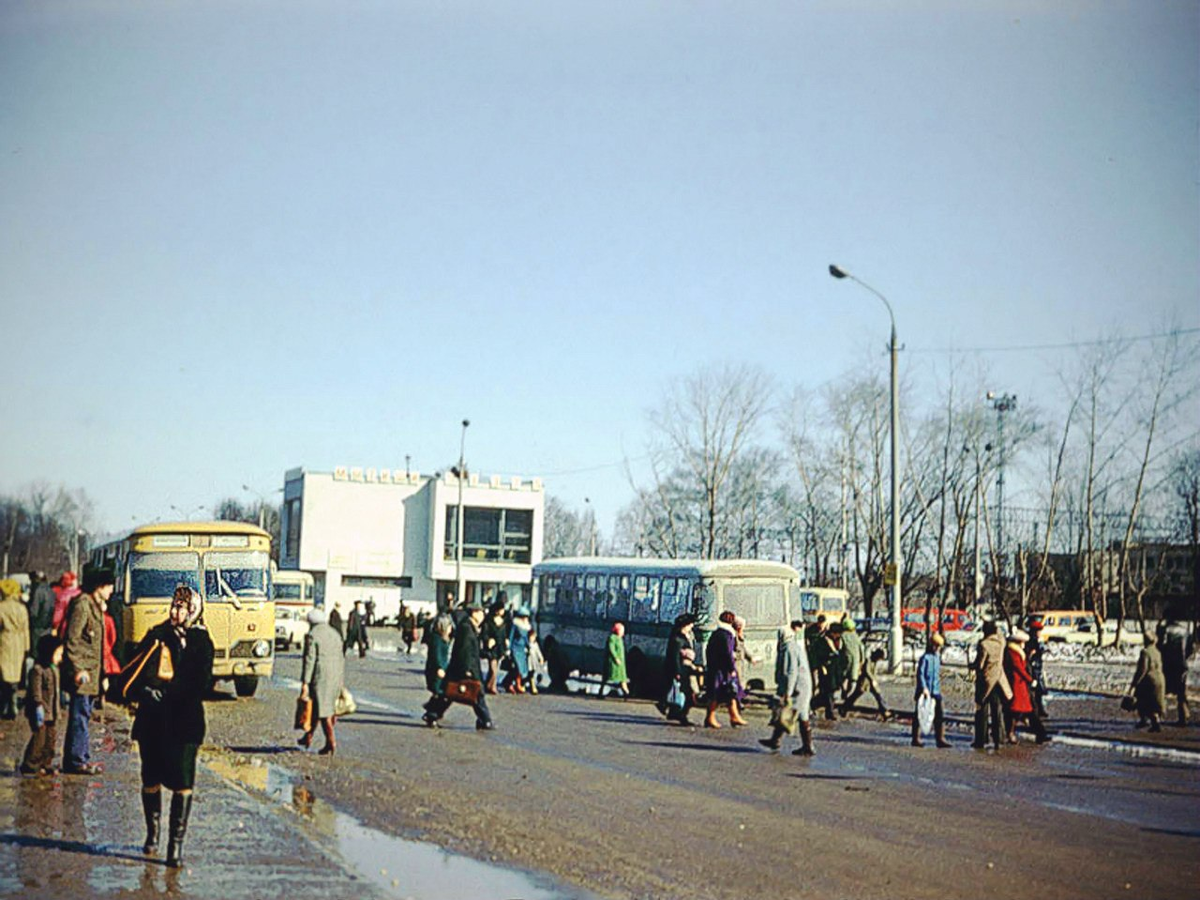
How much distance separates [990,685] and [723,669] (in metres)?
4.18

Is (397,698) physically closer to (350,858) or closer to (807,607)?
(350,858)

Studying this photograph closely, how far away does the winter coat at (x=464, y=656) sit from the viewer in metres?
19.2

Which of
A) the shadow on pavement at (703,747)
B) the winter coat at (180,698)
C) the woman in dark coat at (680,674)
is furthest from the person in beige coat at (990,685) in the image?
the winter coat at (180,698)

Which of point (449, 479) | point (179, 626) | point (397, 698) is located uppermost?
point (449, 479)

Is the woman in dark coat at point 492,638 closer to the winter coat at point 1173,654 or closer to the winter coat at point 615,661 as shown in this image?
the winter coat at point 615,661

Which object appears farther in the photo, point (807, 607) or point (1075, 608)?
point (1075, 608)

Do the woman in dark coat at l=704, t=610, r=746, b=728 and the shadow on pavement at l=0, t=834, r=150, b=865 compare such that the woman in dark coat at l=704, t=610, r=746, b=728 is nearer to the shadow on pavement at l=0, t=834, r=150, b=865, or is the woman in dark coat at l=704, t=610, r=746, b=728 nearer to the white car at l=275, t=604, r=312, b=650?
the shadow on pavement at l=0, t=834, r=150, b=865

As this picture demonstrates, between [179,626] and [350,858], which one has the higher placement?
[179,626]

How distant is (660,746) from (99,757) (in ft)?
22.9

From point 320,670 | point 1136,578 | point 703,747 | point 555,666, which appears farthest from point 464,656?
point 1136,578

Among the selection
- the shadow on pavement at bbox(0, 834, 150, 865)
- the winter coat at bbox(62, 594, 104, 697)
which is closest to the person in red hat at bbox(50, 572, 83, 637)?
the winter coat at bbox(62, 594, 104, 697)

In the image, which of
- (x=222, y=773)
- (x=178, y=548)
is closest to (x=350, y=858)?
(x=222, y=773)

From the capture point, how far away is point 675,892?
905cm

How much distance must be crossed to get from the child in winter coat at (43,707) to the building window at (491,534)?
76892 millimetres
